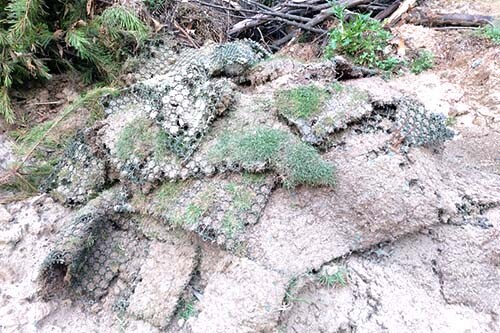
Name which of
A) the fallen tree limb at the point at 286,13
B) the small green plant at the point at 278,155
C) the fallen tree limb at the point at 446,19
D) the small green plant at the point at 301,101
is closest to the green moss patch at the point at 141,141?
the small green plant at the point at 278,155

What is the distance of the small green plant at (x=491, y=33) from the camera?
10.9 feet

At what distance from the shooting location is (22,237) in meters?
2.34

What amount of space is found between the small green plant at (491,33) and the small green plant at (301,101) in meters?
1.84

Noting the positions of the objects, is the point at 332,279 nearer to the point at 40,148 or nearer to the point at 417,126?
the point at 417,126

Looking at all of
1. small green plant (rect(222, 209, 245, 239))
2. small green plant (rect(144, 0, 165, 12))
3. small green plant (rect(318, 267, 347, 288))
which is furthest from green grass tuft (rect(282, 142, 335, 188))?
small green plant (rect(144, 0, 165, 12))

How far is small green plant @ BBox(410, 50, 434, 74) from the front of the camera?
3314mm

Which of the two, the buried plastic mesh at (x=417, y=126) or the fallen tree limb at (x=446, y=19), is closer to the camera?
the buried plastic mesh at (x=417, y=126)

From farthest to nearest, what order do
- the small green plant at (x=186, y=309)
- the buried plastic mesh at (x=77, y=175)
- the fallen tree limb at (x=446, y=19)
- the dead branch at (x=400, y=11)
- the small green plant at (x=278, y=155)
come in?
the dead branch at (x=400, y=11), the fallen tree limb at (x=446, y=19), the buried plastic mesh at (x=77, y=175), the small green plant at (x=278, y=155), the small green plant at (x=186, y=309)

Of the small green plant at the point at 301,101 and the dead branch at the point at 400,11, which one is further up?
the small green plant at the point at 301,101

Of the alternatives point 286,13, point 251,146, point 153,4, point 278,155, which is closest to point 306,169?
point 278,155

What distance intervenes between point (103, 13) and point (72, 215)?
5.28 ft

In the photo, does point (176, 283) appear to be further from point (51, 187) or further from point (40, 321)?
point (51, 187)

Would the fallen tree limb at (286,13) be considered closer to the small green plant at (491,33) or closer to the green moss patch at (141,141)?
the small green plant at (491,33)

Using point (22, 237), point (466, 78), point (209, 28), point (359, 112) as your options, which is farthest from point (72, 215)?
point (466, 78)
